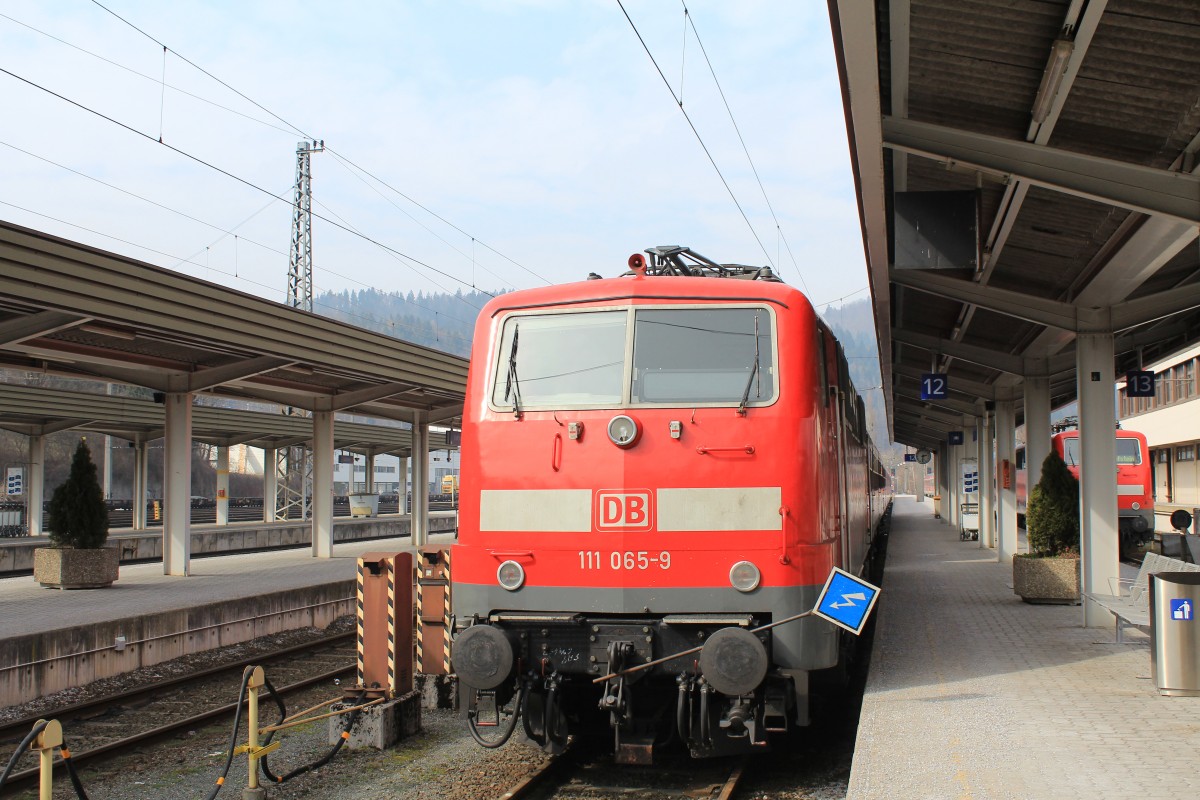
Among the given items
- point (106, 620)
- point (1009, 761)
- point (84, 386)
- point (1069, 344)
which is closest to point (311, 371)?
point (106, 620)

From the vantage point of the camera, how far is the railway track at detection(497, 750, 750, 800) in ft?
23.2

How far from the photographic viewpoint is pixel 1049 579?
14234 millimetres

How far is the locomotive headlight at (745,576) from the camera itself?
673 cm

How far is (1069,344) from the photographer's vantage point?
1555cm

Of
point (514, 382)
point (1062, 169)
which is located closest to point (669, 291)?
point (514, 382)

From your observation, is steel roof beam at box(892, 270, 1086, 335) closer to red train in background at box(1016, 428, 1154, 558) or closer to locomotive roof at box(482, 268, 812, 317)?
locomotive roof at box(482, 268, 812, 317)

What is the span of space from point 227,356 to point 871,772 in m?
14.9

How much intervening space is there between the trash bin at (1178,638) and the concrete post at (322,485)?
18.3 metres

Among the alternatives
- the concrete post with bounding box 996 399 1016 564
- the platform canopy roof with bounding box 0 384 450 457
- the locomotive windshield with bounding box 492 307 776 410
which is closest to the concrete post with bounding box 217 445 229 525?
the platform canopy roof with bounding box 0 384 450 457

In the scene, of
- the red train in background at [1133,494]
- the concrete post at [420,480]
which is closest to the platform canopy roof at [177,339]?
the concrete post at [420,480]

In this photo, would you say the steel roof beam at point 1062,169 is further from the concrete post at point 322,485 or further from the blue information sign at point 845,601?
the concrete post at point 322,485

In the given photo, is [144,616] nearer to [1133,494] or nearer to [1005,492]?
[1005,492]

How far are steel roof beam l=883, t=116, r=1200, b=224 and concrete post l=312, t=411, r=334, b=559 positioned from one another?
58.7 ft

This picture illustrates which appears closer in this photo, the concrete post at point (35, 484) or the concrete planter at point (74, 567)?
the concrete planter at point (74, 567)
